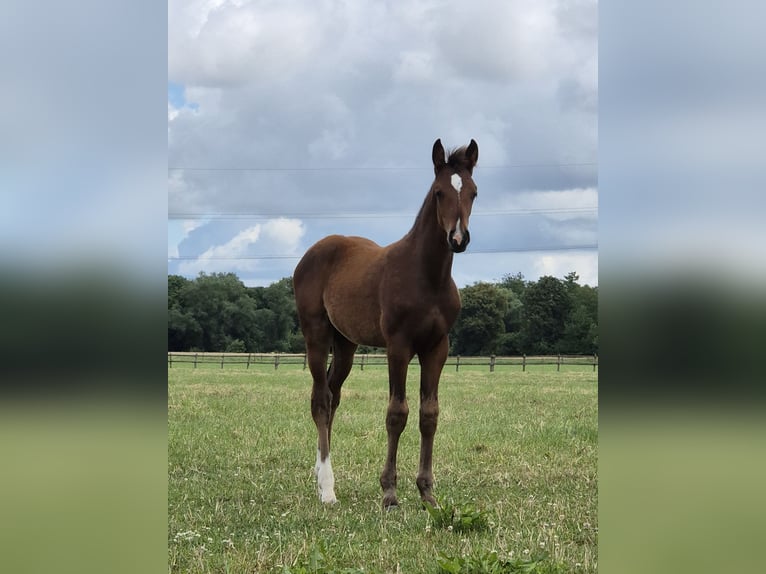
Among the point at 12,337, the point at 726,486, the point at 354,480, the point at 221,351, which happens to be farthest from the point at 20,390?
the point at 221,351

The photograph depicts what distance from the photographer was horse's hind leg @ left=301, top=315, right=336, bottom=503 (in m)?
6.86

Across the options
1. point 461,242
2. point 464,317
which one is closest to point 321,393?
point 461,242

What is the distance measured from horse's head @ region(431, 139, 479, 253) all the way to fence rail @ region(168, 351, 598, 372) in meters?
28.0

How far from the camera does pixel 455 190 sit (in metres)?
5.74

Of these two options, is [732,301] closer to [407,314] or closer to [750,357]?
[750,357]

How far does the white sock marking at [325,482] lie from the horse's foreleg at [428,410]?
951 mm

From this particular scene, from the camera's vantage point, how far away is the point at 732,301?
1.41 meters

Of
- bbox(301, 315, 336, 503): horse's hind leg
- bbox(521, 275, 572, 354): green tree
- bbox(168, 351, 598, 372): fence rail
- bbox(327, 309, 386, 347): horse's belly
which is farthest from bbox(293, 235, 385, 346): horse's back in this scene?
bbox(521, 275, 572, 354): green tree

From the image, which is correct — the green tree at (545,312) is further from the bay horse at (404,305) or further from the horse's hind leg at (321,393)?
the bay horse at (404,305)

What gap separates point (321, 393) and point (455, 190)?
9.73 feet

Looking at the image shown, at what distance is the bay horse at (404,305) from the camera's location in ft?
19.7

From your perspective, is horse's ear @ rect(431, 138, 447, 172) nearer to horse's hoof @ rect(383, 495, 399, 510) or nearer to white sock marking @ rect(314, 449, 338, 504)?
horse's hoof @ rect(383, 495, 399, 510)

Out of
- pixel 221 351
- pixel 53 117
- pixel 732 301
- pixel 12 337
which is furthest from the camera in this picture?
pixel 221 351

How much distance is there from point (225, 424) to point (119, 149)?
10.2 meters
